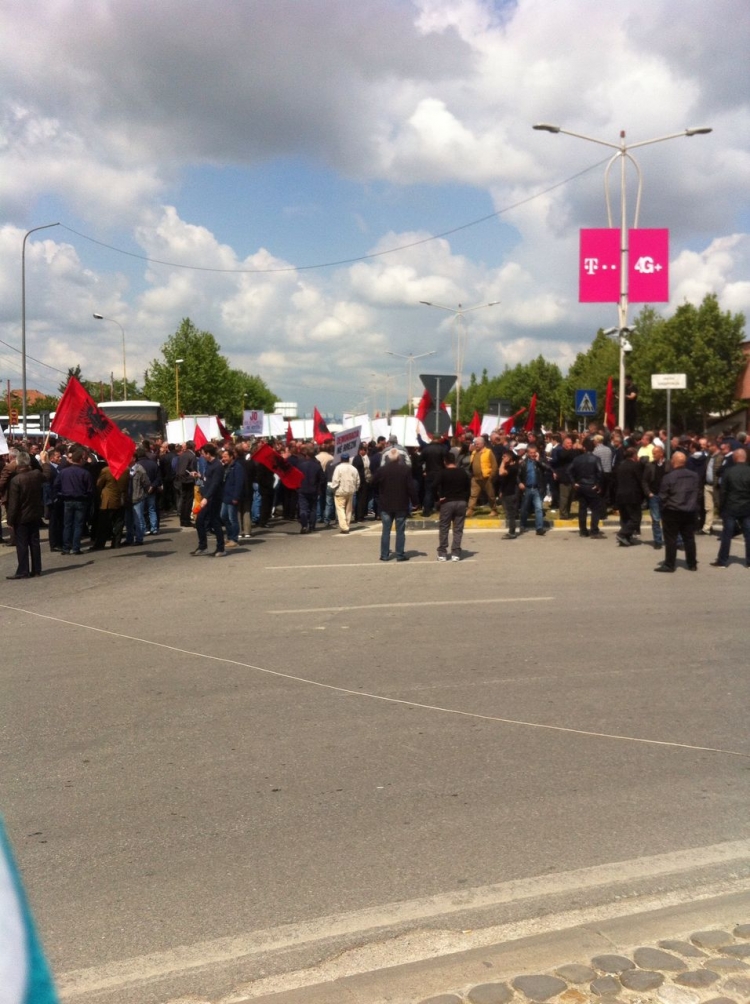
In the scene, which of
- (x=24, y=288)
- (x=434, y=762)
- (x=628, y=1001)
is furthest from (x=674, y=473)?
(x=24, y=288)

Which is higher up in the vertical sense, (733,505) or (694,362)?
(694,362)

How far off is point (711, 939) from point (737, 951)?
12 centimetres

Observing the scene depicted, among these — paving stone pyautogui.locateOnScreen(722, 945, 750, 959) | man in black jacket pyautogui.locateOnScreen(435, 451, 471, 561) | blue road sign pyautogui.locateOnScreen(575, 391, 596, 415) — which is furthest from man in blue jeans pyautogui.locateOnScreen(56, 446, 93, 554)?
paving stone pyautogui.locateOnScreen(722, 945, 750, 959)

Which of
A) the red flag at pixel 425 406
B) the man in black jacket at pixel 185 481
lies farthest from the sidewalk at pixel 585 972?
the red flag at pixel 425 406

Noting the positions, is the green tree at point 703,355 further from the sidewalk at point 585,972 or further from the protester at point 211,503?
the sidewalk at point 585,972

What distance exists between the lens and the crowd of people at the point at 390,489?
1542cm

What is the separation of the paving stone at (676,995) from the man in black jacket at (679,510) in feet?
39.1

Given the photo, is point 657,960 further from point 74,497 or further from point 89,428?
point 74,497

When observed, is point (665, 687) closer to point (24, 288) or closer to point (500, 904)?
point (500, 904)

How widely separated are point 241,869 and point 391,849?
Answer: 695 millimetres

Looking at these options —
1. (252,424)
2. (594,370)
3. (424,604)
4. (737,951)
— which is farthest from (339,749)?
(594,370)

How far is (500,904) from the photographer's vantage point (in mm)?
4188

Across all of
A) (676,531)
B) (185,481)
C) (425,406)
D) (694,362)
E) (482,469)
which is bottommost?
(676,531)

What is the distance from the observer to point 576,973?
141 inches
